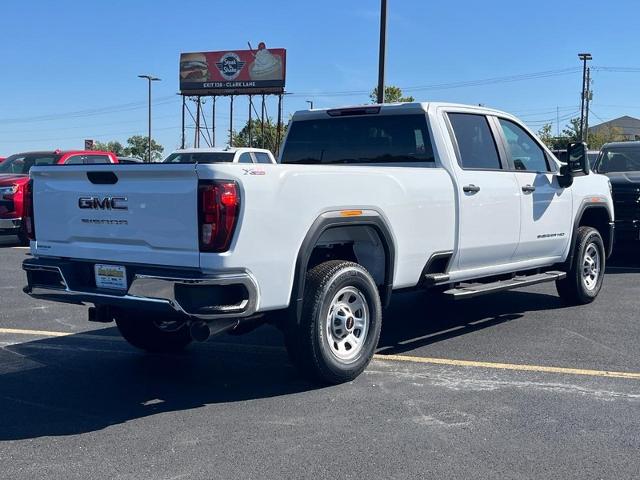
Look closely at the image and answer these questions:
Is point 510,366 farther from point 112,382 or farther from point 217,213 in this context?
point 112,382

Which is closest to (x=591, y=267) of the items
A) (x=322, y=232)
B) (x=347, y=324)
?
(x=347, y=324)

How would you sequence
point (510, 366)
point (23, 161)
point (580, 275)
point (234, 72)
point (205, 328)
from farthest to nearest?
point (234, 72) < point (23, 161) < point (580, 275) < point (510, 366) < point (205, 328)

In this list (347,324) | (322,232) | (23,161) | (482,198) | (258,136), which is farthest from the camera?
(258,136)

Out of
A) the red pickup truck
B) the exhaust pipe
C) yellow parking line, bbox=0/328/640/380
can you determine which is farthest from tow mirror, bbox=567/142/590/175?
the red pickup truck

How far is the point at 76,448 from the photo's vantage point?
4410 mm

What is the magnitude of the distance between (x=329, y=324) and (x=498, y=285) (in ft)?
7.58

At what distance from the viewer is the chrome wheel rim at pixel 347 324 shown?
18.3 ft

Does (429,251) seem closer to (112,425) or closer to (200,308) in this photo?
(200,308)

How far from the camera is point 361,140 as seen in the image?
725 centimetres

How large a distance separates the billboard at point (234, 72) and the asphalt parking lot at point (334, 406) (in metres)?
44.6

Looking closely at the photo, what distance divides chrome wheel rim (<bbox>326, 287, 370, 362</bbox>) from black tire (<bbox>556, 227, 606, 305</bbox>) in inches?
144

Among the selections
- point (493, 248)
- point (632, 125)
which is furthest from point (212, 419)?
point (632, 125)

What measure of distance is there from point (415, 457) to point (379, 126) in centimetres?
365

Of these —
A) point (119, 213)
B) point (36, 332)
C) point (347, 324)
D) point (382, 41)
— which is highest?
point (382, 41)
